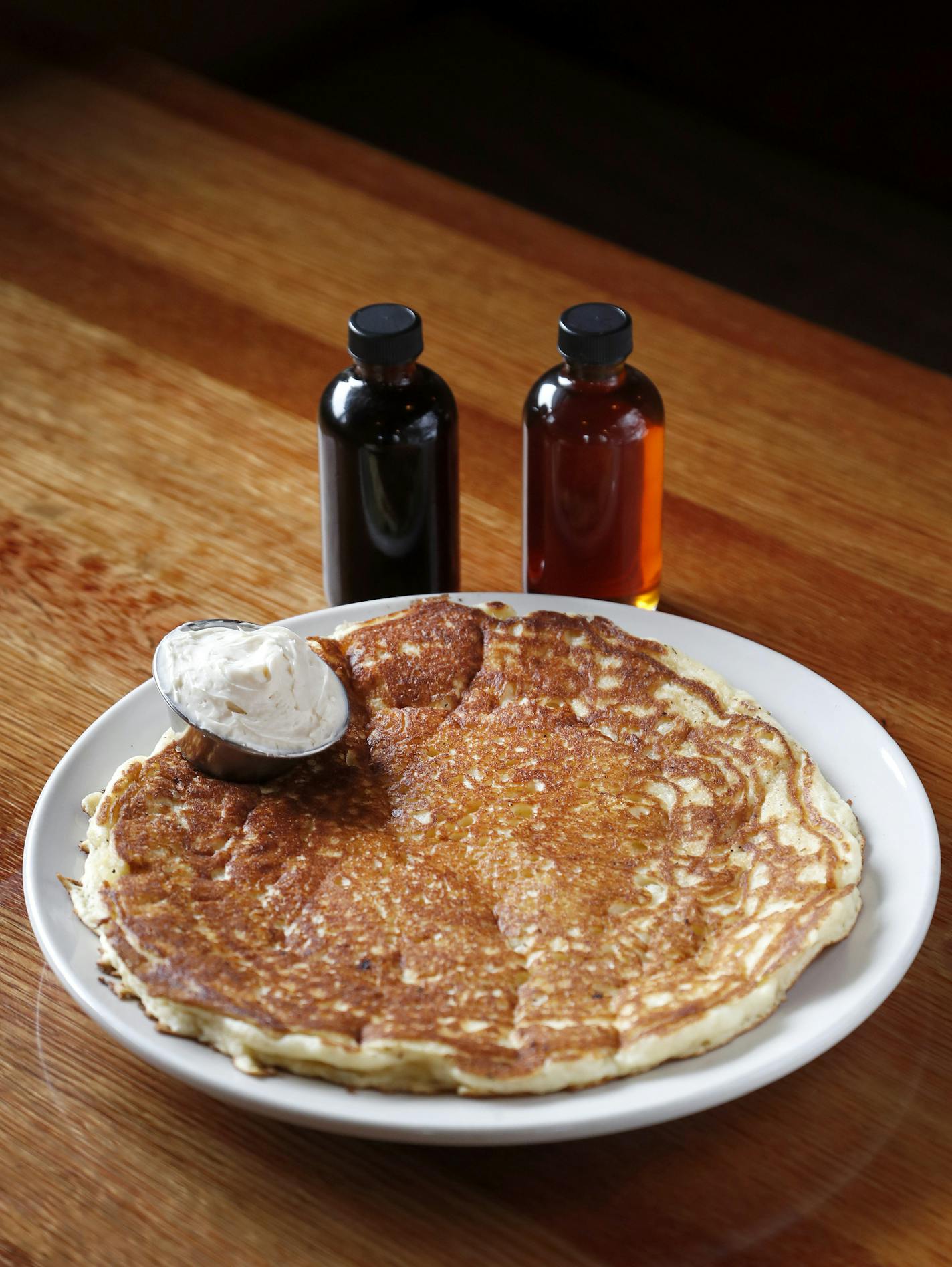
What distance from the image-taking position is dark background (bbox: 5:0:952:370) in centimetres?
427

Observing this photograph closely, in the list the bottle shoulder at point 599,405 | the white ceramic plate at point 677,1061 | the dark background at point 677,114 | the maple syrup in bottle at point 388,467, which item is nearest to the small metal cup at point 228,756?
the white ceramic plate at point 677,1061

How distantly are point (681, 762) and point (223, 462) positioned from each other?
0.94m

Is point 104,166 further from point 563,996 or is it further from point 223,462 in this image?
point 563,996

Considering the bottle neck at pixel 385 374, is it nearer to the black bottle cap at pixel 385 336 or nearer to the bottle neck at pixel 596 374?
the black bottle cap at pixel 385 336

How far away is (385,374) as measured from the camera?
63.0 inches

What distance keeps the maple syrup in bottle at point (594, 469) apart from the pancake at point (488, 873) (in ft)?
0.50

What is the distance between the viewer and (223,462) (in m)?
2.07

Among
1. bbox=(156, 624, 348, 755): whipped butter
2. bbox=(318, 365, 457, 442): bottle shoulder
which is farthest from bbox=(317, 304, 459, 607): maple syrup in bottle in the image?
bbox=(156, 624, 348, 755): whipped butter

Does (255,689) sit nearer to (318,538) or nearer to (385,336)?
(385,336)

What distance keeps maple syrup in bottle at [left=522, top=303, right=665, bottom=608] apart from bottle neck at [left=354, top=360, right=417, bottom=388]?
144 millimetres

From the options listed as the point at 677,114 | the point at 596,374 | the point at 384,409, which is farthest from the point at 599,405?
the point at 677,114

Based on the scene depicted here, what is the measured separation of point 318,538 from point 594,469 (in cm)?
47

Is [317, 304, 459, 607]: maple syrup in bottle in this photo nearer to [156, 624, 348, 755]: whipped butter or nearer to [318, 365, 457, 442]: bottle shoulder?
[318, 365, 457, 442]: bottle shoulder

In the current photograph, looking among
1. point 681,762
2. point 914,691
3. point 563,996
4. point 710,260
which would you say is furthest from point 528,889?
point 710,260
